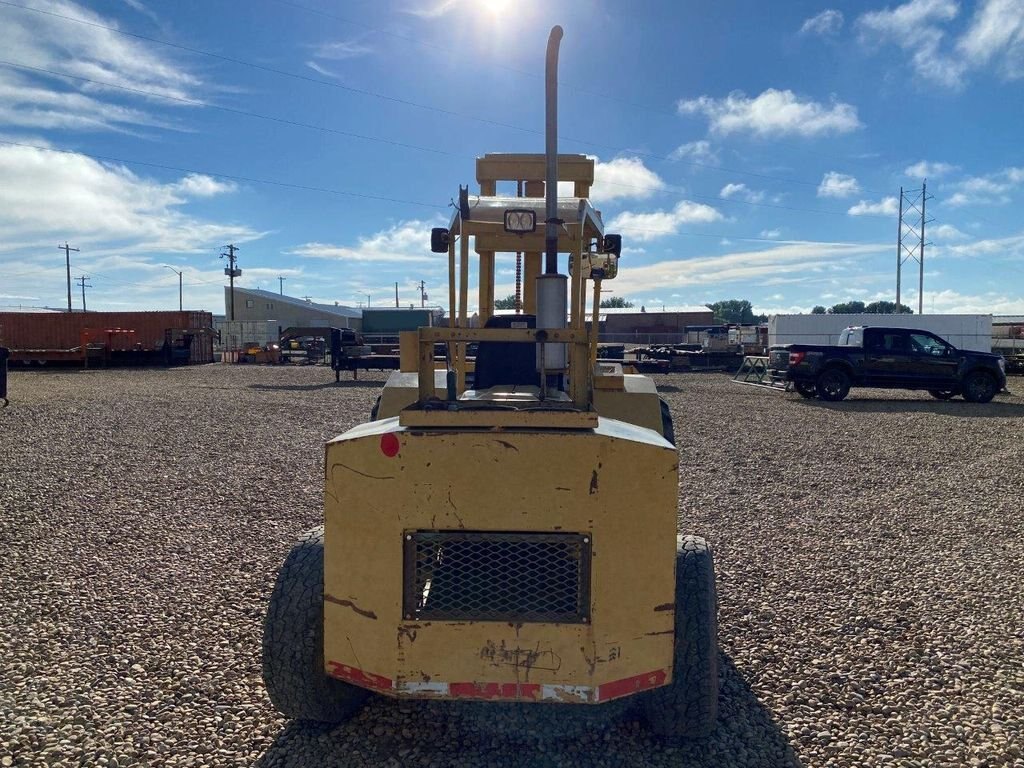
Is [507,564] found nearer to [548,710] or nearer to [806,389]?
[548,710]

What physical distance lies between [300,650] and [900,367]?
56.1ft

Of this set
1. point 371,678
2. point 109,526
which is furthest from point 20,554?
point 371,678

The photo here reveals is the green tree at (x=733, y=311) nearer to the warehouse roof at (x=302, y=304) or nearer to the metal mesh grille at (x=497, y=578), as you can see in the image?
the warehouse roof at (x=302, y=304)

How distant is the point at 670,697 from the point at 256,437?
30.6 ft

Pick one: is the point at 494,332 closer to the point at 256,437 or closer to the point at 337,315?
the point at 256,437

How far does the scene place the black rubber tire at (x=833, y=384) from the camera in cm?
1683

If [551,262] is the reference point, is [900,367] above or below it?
below

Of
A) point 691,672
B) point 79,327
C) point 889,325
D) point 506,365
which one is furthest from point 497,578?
point 79,327

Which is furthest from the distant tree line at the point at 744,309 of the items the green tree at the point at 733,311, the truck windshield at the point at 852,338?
the truck windshield at the point at 852,338

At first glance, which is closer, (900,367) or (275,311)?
(900,367)

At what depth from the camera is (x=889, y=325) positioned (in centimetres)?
3103

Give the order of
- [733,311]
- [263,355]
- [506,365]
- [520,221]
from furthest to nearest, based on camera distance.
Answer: [733,311], [263,355], [506,365], [520,221]

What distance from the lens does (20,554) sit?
5.25 m

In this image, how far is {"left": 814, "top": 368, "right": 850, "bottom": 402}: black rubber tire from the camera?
16828 millimetres
